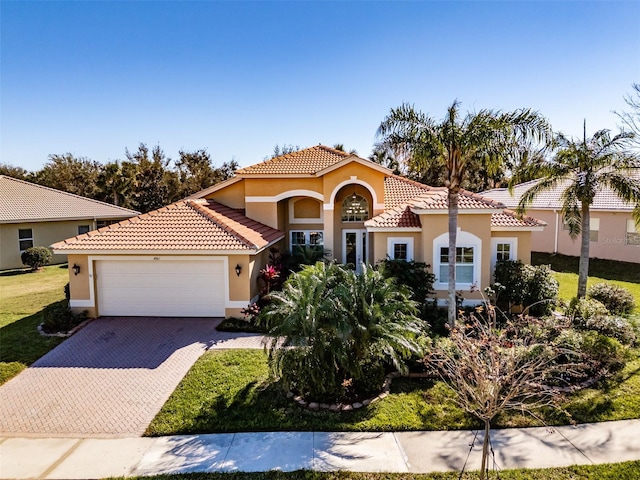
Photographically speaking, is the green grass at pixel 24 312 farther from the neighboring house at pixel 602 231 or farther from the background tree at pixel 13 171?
the background tree at pixel 13 171

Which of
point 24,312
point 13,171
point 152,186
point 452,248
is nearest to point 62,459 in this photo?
point 24,312

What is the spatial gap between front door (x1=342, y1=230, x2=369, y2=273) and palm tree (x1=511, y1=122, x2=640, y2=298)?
336 inches

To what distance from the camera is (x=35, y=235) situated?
2622cm

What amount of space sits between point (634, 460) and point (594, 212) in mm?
→ 23868

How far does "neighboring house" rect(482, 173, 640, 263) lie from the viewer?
24.0 m

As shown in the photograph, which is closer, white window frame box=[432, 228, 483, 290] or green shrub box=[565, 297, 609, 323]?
green shrub box=[565, 297, 609, 323]

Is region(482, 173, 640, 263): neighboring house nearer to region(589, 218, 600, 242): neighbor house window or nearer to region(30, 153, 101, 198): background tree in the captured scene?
region(589, 218, 600, 242): neighbor house window

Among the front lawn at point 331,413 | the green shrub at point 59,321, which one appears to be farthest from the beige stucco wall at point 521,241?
the green shrub at point 59,321

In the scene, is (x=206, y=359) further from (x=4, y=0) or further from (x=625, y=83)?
(x=625, y=83)

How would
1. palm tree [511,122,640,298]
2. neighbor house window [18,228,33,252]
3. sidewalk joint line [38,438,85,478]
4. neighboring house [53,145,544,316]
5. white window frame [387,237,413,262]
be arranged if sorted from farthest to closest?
neighbor house window [18,228,33,252]
white window frame [387,237,413,262]
neighboring house [53,145,544,316]
palm tree [511,122,640,298]
sidewalk joint line [38,438,85,478]

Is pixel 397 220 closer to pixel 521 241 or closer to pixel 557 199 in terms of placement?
pixel 521 241

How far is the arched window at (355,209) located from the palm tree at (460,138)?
318 inches

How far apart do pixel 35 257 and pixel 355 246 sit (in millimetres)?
21413

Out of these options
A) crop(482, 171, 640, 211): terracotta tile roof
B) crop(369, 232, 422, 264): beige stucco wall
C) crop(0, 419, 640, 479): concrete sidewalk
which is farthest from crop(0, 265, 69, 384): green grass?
crop(482, 171, 640, 211): terracotta tile roof
